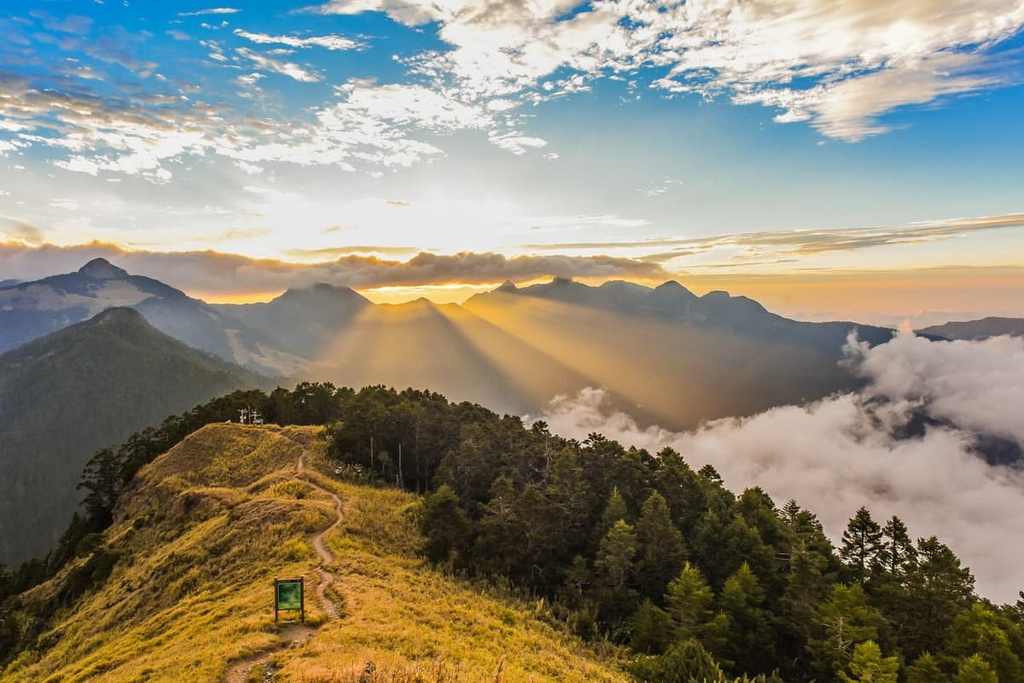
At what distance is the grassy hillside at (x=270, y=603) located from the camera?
21609mm

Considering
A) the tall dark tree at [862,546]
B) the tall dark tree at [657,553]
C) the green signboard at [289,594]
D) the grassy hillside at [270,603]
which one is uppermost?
the green signboard at [289,594]

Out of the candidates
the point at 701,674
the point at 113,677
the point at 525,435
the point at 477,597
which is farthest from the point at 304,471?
the point at 701,674

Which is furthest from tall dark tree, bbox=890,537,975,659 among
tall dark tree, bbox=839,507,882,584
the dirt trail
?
the dirt trail

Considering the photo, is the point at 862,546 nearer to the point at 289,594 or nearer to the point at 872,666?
the point at 872,666

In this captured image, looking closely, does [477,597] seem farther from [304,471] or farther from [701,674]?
[304,471]

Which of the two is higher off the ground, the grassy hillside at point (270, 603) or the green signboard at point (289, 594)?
the green signboard at point (289, 594)

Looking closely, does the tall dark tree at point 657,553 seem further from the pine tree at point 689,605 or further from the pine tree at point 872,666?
the pine tree at point 872,666

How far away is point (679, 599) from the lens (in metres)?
44.3

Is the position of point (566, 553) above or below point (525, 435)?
below

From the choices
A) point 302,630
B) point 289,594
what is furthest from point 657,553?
point 289,594

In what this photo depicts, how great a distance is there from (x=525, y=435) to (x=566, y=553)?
21.5 m

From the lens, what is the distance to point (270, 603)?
28297mm

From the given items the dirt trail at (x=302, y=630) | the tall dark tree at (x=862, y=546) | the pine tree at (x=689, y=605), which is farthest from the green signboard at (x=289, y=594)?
the tall dark tree at (x=862, y=546)

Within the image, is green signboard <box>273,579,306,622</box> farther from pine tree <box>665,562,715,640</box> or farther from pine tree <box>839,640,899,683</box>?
pine tree <box>839,640,899,683</box>
